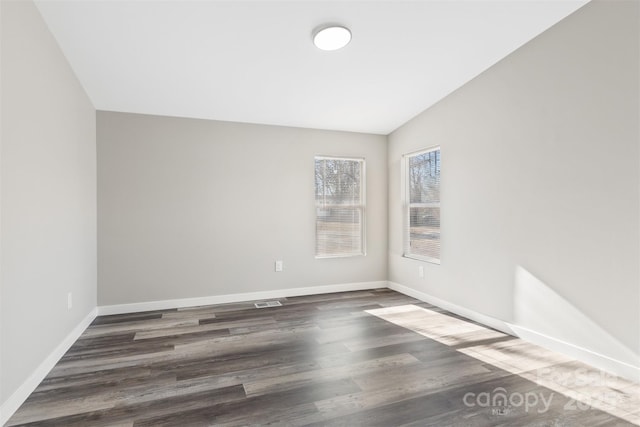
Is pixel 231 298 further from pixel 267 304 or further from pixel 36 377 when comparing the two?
pixel 36 377

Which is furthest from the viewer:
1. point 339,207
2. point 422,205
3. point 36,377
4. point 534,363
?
point 339,207

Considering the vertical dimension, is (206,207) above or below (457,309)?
above

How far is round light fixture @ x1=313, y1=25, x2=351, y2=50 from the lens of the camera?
8.29 feet

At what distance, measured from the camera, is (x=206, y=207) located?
3918mm

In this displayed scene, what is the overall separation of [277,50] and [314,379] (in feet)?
8.31

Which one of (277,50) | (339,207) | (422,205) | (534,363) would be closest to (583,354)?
(534,363)

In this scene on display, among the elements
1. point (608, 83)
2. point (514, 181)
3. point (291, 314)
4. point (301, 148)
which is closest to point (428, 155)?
point (514, 181)

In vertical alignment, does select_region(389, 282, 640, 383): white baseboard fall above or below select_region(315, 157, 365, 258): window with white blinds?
below

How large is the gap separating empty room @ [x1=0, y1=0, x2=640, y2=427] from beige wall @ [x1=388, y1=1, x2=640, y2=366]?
16mm

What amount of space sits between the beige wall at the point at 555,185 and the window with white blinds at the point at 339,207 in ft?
4.29

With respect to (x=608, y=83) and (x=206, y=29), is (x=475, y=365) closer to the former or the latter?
(x=608, y=83)

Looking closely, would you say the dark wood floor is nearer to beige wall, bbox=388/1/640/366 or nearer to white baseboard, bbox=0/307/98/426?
white baseboard, bbox=0/307/98/426

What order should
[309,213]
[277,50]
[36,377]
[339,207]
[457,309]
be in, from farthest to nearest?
[339,207]
[309,213]
[457,309]
[277,50]
[36,377]

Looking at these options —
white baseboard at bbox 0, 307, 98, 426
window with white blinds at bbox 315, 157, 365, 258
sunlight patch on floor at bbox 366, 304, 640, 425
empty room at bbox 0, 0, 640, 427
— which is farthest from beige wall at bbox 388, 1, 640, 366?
white baseboard at bbox 0, 307, 98, 426
